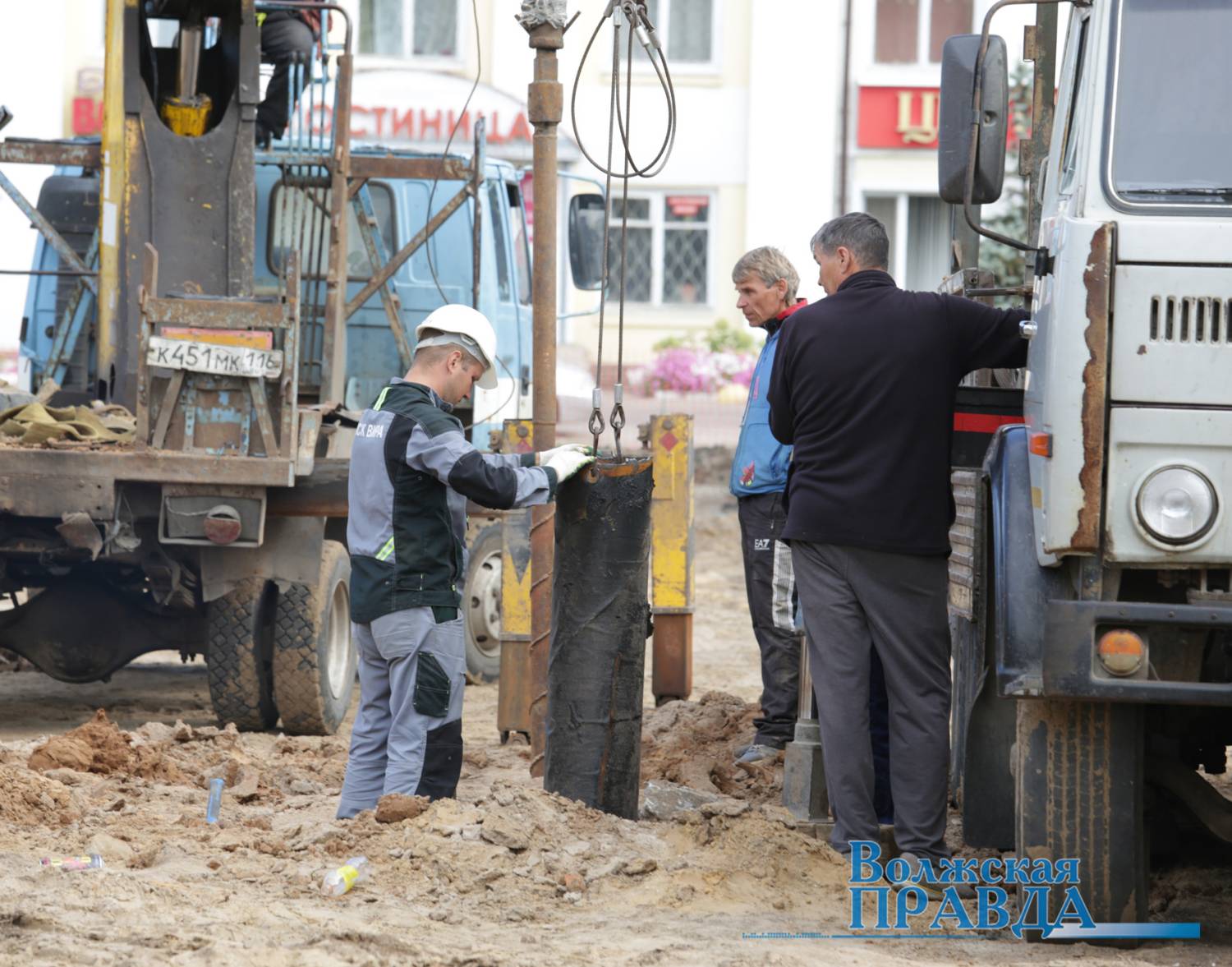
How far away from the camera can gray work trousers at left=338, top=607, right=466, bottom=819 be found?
17.8 ft

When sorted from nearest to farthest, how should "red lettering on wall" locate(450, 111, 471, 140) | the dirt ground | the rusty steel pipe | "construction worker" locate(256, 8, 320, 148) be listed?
the dirt ground, the rusty steel pipe, "construction worker" locate(256, 8, 320, 148), "red lettering on wall" locate(450, 111, 471, 140)

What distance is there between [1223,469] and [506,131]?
2029cm

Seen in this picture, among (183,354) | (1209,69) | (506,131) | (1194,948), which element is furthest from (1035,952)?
(506,131)

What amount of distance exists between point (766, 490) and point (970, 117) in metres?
2.58

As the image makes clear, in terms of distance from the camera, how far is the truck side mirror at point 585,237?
34.3 feet

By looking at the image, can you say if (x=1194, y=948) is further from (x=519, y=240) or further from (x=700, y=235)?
(x=700, y=235)

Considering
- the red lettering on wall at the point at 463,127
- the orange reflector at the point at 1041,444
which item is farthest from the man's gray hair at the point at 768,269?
the red lettering on wall at the point at 463,127

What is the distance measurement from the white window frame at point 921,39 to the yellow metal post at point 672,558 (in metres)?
17.3

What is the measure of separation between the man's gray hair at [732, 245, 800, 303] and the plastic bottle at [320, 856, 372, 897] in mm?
2924

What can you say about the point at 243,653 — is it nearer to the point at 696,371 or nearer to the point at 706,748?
the point at 706,748

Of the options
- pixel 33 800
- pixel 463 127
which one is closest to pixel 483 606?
pixel 33 800

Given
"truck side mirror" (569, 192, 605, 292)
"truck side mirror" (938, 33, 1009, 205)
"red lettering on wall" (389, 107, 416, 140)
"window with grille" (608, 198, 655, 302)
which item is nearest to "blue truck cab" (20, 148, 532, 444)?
"truck side mirror" (569, 192, 605, 292)

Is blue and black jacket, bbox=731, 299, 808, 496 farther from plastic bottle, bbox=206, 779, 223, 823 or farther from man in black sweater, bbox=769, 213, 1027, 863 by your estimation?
plastic bottle, bbox=206, 779, 223, 823

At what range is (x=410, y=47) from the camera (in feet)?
82.5
